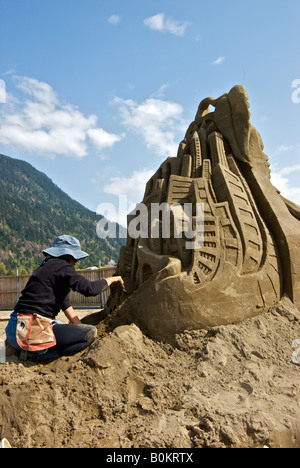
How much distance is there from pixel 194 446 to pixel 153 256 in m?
1.73

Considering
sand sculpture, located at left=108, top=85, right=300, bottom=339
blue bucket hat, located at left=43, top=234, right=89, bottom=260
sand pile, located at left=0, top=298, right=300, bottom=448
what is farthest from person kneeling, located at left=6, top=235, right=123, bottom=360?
sand sculpture, located at left=108, top=85, right=300, bottom=339

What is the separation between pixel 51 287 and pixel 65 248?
1.18 ft

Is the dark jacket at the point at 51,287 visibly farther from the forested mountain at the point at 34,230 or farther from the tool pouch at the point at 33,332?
the forested mountain at the point at 34,230

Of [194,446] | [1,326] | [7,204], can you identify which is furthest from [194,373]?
[7,204]

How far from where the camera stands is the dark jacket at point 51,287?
2.84 meters

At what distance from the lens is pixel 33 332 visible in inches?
110

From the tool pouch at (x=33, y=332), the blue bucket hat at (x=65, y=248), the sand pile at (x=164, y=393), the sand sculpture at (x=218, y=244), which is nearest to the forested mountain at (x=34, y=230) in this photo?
the sand sculpture at (x=218, y=244)

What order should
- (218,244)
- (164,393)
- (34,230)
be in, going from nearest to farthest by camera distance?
(164,393), (218,244), (34,230)

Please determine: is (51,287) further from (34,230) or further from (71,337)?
(34,230)

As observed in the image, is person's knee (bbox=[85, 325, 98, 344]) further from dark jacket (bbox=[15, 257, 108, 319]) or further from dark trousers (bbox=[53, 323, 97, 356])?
dark jacket (bbox=[15, 257, 108, 319])

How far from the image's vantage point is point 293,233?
3816mm

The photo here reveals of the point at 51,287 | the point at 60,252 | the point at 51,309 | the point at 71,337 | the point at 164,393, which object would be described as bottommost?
the point at 164,393

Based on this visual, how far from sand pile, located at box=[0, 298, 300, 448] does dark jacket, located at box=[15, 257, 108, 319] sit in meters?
0.43

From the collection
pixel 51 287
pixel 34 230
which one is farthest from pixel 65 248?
pixel 34 230
